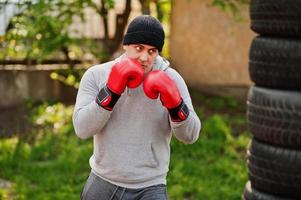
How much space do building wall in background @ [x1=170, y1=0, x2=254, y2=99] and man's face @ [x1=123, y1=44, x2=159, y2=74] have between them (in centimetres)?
603

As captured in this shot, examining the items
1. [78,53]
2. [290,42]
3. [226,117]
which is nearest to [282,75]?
[290,42]

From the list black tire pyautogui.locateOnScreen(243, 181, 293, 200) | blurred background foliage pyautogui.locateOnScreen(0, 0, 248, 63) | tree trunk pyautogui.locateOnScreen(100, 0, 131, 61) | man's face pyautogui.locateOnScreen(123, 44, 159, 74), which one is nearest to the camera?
man's face pyautogui.locateOnScreen(123, 44, 159, 74)

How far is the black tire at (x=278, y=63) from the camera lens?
4027 millimetres

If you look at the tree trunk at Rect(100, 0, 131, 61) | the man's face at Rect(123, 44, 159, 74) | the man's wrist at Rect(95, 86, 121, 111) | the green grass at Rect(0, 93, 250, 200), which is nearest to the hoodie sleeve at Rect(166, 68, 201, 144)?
the man's face at Rect(123, 44, 159, 74)

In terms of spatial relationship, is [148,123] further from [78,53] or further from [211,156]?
[78,53]

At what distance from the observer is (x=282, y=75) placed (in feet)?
13.4

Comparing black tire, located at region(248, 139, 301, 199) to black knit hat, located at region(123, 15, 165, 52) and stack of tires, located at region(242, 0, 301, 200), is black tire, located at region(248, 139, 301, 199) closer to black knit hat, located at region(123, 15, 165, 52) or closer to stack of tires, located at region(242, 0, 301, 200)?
stack of tires, located at region(242, 0, 301, 200)

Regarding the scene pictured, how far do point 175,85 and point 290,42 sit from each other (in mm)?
962

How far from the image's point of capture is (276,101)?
409 cm

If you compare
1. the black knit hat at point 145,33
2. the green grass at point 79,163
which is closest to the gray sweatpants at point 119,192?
the black knit hat at point 145,33

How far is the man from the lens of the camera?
11.1 feet

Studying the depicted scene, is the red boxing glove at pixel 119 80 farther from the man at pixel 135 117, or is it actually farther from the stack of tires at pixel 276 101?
the stack of tires at pixel 276 101

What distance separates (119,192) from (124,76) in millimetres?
663

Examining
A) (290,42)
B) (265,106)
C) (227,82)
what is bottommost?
(227,82)
